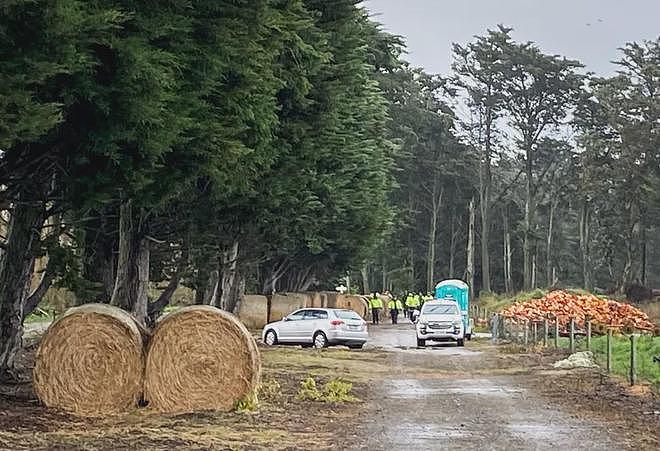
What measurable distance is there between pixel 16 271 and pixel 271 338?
20.8 meters

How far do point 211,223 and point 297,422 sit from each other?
9968mm

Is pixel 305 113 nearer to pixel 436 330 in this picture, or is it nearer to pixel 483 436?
pixel 483 436

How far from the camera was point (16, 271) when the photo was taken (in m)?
17.1

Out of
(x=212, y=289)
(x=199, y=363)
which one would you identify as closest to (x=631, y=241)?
(x=212, y=289)

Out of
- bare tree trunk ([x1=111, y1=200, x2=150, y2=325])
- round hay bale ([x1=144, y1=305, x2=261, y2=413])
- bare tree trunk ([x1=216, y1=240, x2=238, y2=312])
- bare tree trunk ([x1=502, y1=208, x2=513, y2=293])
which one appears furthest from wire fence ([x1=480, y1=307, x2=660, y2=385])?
bare tree trunk ([x1=502, y1=208, x2=513, y2=293])

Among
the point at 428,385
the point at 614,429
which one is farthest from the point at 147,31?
the point at 428,385

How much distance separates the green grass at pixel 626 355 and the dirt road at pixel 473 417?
1962mm

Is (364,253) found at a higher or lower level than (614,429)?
higher

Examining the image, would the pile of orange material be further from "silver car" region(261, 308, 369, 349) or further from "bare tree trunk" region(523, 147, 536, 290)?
"bare tree trunk" region(523, 147, 536, 290)

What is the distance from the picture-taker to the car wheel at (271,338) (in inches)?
1473

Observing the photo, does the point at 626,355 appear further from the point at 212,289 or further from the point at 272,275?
the point at 272,275

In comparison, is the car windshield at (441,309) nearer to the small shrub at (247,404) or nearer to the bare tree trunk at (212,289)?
the bare tree trunk at (212,289)

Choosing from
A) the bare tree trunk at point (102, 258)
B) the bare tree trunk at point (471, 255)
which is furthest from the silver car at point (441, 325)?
the bare tree trunk at point (471, 255)

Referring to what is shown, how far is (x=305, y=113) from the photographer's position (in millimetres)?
Answer: 21750
